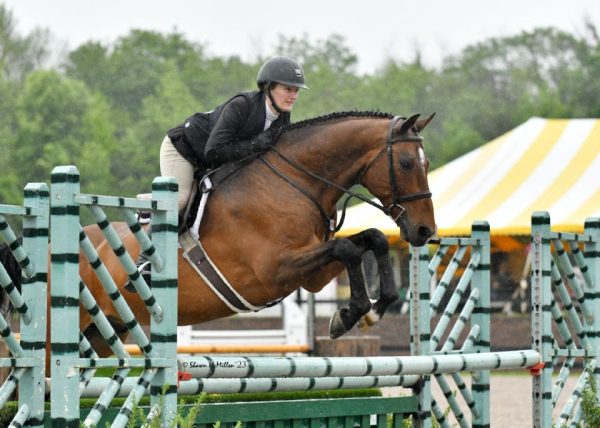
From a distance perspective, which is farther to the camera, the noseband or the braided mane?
the braided mane

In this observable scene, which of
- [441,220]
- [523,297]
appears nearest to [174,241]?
[441,220]

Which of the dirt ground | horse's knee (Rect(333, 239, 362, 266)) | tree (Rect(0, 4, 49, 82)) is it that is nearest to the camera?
horse's knee (Rect(333, 239, 362, 266))

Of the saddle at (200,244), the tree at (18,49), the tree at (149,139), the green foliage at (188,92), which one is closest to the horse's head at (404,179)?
the saddle at (200,244)

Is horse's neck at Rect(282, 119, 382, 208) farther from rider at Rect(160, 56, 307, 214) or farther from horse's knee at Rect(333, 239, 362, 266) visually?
horse's knee at Rect(333, 239, 362, 266)

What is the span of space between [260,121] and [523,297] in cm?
1615

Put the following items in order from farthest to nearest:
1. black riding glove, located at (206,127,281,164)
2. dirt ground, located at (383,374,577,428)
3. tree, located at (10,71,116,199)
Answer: tree, located at (10,71,116,199) → dirt ground, located at (383,374,577,428) → black riding glove, located at (206,127,281,164)

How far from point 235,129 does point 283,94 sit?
1.03 ft

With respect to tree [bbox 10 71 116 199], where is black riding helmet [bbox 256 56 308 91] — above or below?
below

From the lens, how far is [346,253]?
6.41m

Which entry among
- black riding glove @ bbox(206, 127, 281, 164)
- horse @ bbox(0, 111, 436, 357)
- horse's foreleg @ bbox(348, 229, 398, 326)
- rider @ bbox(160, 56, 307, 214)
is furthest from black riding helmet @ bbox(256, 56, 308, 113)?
horse's foreleg @ bbox(348, 229, 398, 326)

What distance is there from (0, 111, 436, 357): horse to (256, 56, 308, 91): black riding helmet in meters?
0.30

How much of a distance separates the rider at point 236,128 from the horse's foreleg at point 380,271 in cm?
72

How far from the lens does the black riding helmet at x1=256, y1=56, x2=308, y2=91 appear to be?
22.4 feet

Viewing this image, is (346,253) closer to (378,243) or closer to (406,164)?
(378,243)
